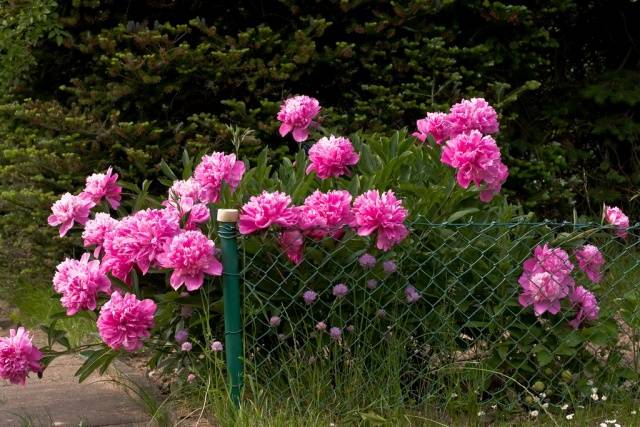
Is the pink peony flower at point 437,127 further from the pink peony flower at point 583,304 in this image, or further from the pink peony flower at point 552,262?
the pink peony flower at point 583,304

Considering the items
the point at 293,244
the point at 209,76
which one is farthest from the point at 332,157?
the point at 209,76

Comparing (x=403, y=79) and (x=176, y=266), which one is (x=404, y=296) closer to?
(x=176, y=266)

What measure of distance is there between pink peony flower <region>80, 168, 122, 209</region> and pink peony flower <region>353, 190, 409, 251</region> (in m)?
0.98

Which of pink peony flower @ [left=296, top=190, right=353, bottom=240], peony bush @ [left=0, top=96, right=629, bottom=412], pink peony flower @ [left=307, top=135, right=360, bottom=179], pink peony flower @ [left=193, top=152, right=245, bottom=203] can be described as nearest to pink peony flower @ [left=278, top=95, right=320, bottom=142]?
peony bush @ [left=0, top=96, right=629, bottom=412]

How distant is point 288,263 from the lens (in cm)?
305

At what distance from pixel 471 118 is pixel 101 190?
143cm

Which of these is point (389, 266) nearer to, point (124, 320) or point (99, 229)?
point (124, 320)

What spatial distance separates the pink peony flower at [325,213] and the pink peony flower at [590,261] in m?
0.91

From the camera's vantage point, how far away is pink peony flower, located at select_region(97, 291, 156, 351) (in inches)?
109

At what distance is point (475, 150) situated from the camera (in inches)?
119

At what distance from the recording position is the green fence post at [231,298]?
9.36 ft

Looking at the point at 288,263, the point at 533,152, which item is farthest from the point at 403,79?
the point at 288,263

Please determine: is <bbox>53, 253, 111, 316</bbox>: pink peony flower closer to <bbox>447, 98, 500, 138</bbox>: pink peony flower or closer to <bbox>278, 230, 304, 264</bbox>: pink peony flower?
<bbox>278, 230, 304, 264</bbox>: pink peony flower

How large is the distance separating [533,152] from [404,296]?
9.98 ft
